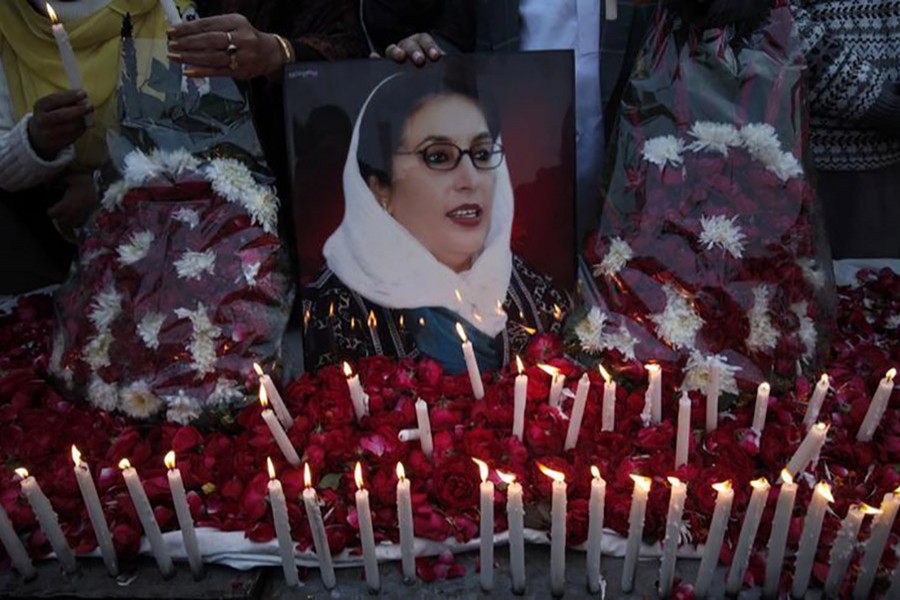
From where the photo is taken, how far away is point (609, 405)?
5.56 feet

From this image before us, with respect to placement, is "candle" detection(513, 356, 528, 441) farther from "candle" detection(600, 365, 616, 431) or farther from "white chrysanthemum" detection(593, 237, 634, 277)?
"white chrysanthemum" detection(593, 237, 634, 277)

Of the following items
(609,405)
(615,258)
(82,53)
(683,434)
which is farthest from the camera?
(82,53)

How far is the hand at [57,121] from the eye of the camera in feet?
6.63

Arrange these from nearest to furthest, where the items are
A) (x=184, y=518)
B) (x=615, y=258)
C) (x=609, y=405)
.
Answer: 1. (x=184, y=518)
2. (x=609, y=405)
3. (x=615, y=258)

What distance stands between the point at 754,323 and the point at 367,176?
992 mm

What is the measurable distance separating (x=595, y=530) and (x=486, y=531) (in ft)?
0.61

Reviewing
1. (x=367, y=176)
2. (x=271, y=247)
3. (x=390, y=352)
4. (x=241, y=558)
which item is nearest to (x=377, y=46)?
(x=367, y=176)

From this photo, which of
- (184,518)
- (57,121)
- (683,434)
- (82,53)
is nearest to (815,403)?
(683,434)

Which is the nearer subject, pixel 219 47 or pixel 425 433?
pixel 425 433

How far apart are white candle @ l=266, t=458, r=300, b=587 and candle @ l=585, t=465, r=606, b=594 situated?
1.74 ft

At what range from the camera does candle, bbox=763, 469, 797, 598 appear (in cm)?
129

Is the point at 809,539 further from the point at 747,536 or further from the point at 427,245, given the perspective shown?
the point at 427,245

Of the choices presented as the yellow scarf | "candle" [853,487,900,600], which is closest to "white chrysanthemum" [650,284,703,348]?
"candle" [853,487,900,600]

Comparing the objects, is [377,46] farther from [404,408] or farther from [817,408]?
[817,408]
